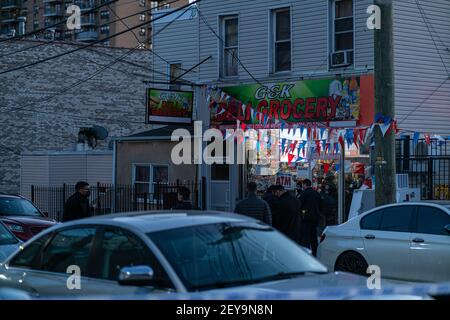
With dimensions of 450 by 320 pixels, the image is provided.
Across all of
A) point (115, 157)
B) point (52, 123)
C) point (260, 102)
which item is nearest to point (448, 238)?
point (260, 102)

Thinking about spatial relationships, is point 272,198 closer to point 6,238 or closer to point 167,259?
Answer: point 6,238

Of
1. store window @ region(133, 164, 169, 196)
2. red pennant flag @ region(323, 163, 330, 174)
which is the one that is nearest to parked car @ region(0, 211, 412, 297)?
red pennant flag @ region(323, 163, 330, 174)

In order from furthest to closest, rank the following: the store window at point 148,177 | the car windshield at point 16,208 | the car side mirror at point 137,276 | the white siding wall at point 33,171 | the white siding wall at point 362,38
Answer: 1. the white siding wall at point 33,171
2. the store window at point 148,177
3. the white siding wall at point 362,38
4. the car windshield at point 16,208
5. the car side mirror at point 137,276

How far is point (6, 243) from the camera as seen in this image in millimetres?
11273

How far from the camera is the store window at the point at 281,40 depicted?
21.2 meters

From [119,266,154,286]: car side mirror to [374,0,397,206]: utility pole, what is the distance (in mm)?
7370

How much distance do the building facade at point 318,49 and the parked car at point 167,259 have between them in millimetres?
13017

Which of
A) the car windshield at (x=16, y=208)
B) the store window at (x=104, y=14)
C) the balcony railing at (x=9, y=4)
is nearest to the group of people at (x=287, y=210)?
the car windshield at (x=16, y=208)

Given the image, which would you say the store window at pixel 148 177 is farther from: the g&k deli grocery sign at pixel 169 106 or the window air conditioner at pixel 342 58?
the window air conditioner at pixel 342 58

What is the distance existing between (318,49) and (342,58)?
0.96 m

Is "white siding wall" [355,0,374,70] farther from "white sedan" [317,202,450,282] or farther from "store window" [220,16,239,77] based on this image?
"white sedan" [317,202,450,282]

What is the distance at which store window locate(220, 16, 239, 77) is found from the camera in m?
22.4

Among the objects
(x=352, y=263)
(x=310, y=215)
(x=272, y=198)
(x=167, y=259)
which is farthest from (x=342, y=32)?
(x=167, y=259)

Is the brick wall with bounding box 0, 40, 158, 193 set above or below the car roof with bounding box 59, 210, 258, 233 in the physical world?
above
